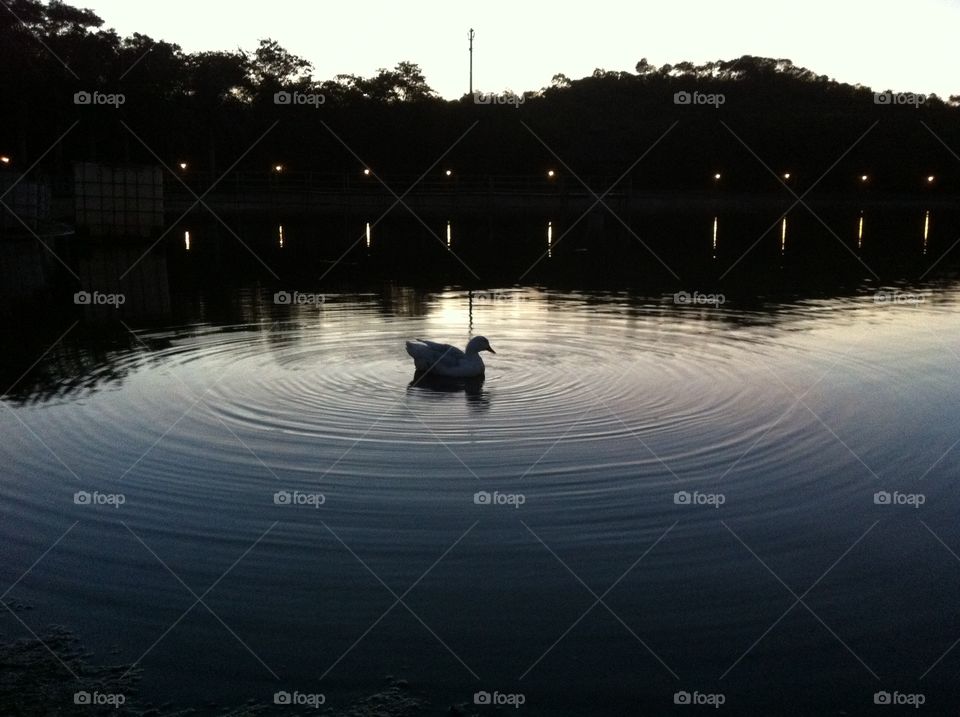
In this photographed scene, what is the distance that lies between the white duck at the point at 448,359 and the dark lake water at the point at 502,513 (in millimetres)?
365

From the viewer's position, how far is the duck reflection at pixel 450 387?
12.2m

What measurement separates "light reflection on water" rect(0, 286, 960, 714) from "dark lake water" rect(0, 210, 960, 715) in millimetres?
31

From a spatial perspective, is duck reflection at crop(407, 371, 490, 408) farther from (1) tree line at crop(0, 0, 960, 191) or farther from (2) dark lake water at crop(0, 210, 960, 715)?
(1) tree line at crop(0, 0, 960, 191)

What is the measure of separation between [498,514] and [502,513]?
41 millimetres

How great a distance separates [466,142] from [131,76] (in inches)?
997

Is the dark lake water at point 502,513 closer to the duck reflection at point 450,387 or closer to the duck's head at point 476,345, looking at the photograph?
the duck reflection at point 450,387

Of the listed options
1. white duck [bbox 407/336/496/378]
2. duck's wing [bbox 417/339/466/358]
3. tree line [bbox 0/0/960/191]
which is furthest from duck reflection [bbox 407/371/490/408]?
A: tree line [bbox 0/0/960/191]

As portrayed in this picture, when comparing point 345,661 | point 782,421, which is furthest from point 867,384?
point 345,661

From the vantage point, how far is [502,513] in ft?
27.6

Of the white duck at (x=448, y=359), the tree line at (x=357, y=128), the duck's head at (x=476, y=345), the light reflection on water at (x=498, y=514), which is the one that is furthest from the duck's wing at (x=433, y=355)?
the tree line at (x=357, y=128)

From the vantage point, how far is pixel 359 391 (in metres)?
12.5

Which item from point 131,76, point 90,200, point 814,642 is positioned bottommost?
point 814,642

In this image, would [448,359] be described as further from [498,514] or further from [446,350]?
[498,514]

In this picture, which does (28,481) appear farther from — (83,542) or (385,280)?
(385,280)
